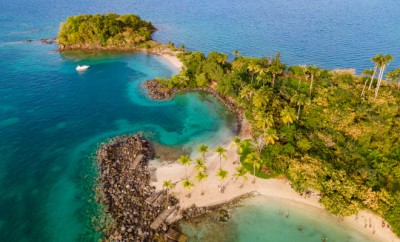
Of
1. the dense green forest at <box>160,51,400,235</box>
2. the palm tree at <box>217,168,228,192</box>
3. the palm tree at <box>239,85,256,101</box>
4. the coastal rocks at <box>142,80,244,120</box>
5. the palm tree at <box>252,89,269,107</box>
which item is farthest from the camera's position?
the coastal rocks at <box>142,80,244,120</box>

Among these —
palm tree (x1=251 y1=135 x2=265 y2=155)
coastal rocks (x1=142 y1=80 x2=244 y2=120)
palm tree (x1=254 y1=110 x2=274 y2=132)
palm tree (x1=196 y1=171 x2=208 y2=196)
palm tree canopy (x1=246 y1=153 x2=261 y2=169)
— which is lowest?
palm tree (x1=196 y1=171 x2=208 y2=196)

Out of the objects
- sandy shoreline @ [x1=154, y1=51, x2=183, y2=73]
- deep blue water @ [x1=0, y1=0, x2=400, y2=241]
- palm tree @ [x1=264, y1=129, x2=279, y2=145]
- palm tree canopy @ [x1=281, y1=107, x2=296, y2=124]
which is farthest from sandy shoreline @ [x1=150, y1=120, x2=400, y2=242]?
sandy shoreline @ [x1=154, y1=51, x2=183, y2=73]

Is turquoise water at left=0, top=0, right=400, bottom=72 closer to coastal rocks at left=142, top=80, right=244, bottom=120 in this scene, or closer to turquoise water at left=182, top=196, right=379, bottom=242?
coastal rocks at left=142, top=80, right=244, bottom=120

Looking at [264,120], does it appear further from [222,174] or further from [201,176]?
[201,176]

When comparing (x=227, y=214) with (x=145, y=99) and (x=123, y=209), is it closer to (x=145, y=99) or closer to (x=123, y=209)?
(x=123, y=209)

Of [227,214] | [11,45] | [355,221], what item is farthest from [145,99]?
[11,45]

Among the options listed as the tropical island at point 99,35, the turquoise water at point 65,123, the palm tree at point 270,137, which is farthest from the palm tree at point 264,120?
the tropical island at point 99,35
